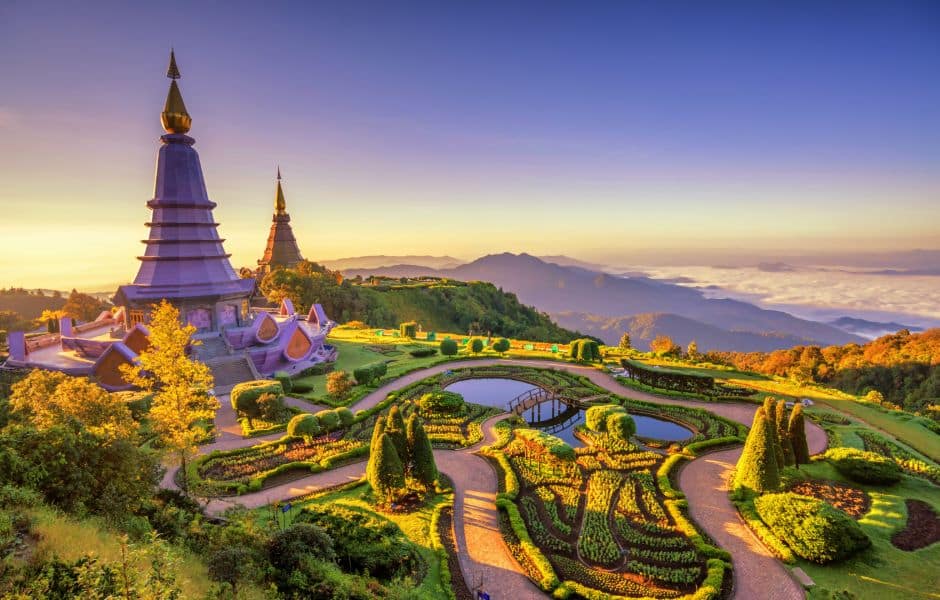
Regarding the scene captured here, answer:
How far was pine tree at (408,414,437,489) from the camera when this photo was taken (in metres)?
20.5

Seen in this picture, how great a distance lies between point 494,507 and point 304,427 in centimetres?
1241

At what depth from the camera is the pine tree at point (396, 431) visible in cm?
2034

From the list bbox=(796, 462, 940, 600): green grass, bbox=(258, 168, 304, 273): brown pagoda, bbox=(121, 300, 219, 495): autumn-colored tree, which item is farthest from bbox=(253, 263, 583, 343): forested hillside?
bbox=(796, 462, 940, 600): green grass

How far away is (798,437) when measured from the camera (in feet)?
73.4

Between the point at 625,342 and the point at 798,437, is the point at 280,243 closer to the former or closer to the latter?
the point at 625,342

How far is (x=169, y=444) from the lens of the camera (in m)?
18.3

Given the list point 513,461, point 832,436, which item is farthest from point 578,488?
point 832,436

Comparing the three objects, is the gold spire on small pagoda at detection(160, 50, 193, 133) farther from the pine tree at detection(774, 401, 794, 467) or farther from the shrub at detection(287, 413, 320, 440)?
the pine tree at detection(774, 401, 794, 467)

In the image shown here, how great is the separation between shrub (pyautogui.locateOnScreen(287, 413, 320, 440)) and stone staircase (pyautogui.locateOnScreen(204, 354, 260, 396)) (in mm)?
11392

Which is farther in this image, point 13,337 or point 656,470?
point 13,337

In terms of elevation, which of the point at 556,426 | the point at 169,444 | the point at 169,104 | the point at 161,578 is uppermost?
the point at 169,104

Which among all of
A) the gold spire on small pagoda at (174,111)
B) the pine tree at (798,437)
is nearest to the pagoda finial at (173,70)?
the gold spire on small pagoda at (174,111)

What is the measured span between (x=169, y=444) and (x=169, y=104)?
32.0m

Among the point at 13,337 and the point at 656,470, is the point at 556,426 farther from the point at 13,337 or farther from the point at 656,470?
the point at 13,337
